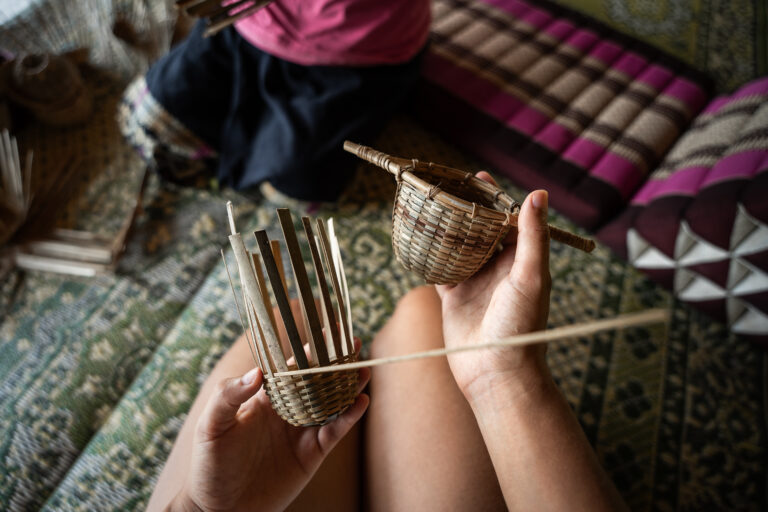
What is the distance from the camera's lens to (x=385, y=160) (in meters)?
0.69

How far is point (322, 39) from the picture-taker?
1.15 meters

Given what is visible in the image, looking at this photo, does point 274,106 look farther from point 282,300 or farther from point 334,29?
point 282,300

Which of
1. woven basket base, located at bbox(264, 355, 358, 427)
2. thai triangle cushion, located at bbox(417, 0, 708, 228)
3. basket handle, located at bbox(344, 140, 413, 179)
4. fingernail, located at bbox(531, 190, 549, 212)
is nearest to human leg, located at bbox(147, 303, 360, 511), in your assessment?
woven basket base, located at bbox(264, 355, 358, 427)

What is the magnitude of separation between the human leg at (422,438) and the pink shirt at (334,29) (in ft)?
2.32

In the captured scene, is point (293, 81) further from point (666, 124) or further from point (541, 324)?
point (666, 124)

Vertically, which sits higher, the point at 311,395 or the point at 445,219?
the point at 445,219

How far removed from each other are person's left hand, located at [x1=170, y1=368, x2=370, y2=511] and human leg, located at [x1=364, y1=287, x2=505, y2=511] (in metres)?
0.11

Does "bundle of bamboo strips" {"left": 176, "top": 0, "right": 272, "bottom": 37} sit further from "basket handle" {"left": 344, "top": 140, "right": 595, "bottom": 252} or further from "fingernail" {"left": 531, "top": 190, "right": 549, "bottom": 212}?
"fingernail" {"left": 531, "top": 190, "right": 549, "bottom": 212}

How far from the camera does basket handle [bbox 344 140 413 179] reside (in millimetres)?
687

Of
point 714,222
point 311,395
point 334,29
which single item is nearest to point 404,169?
point 311,395

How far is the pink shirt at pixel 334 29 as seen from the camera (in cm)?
111

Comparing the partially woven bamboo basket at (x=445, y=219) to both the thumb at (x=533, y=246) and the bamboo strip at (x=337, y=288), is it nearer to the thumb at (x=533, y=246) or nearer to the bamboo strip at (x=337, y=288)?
the thumb at (x=533, y=246)

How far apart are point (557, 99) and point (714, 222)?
65 centimetres

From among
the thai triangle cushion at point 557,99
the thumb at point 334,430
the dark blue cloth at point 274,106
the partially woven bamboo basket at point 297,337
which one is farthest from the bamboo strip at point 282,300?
the thai triangle cushion at point 557,99
